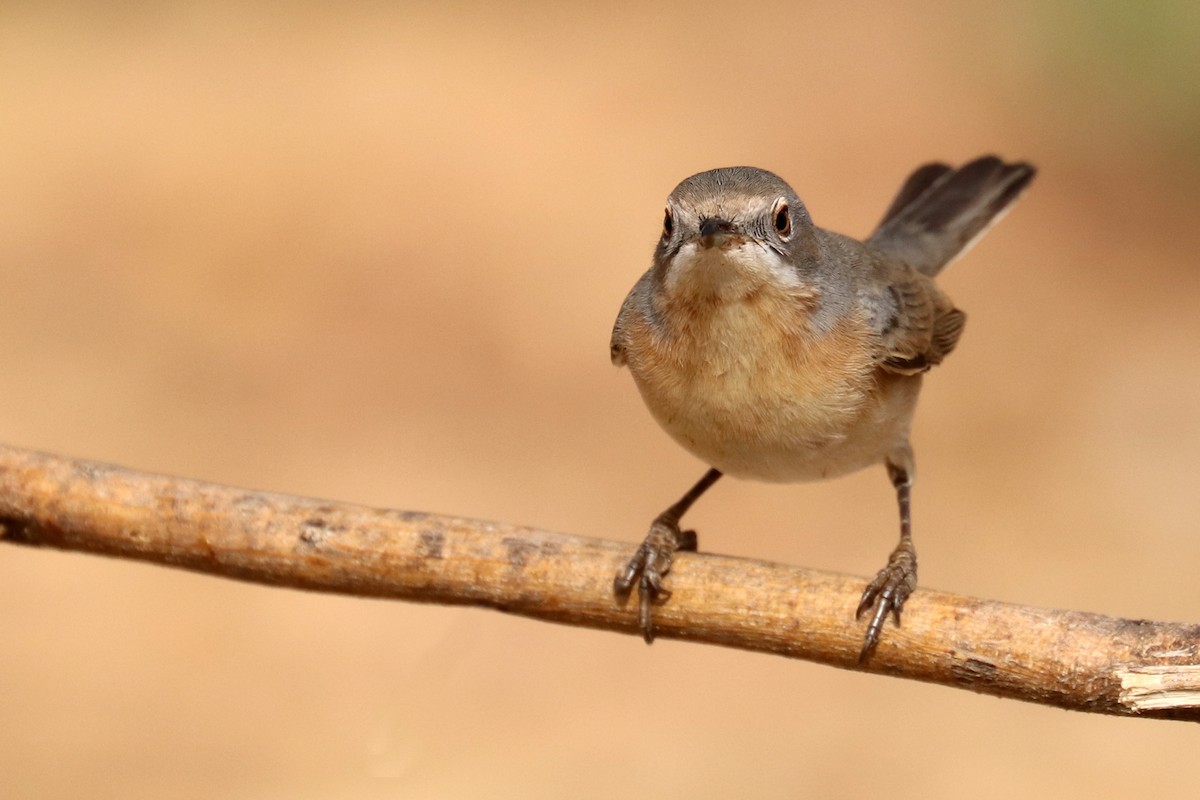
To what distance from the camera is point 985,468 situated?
962cm

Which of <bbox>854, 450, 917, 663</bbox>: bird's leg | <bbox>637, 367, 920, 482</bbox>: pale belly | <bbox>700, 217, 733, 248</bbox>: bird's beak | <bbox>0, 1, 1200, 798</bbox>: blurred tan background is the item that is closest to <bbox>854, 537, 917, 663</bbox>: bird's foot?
<bbox>854, 450, 917, 663</bbox>: bird's leg

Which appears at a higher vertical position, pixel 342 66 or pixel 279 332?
pixel 342 66

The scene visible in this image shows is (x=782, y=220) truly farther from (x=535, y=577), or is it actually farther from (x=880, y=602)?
(x=535, y=577)

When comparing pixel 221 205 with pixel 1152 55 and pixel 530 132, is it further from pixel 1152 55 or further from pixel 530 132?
pixel 1152 55

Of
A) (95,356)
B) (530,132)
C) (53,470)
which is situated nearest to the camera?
A: (53,470)

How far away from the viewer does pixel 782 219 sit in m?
4.40

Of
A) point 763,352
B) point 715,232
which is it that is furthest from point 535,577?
point 715,232

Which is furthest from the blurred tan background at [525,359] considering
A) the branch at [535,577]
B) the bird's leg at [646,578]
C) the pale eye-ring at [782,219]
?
the pale eye-ring at [782,219]

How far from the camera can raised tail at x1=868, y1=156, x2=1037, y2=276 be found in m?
6.31

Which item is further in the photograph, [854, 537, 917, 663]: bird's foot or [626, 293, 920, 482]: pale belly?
[626, 293, 920, 482]: pale belly

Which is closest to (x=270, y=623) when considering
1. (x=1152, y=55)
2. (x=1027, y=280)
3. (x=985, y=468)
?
(x=985, y=468)

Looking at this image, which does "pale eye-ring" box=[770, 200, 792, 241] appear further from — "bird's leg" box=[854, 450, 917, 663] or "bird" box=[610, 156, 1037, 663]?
→ "bird's leg" box=[854, 450, 917, 663]

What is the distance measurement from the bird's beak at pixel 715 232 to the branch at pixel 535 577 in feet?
3.40

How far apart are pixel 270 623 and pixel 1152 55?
8.80 meters
